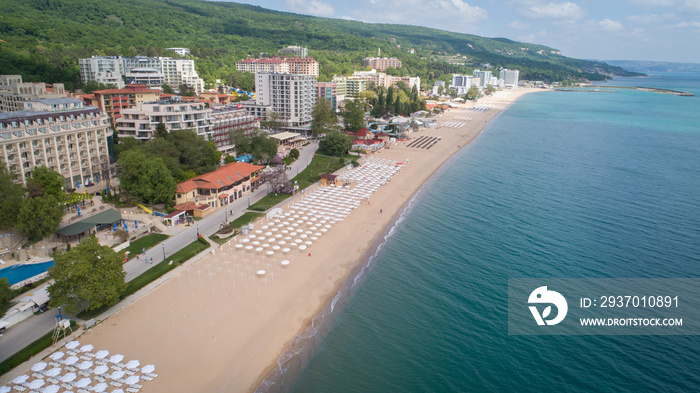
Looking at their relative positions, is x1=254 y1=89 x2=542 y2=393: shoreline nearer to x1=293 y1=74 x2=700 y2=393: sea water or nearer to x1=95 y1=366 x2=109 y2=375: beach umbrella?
x1=293 y1=74 x2=700 y2=393: sea water

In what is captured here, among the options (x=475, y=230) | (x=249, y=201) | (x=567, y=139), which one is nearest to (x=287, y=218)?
(x=249, y=201)

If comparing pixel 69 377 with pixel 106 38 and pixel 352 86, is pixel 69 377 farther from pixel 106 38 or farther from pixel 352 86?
pixel 106 38

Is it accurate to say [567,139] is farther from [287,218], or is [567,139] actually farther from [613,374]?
[613,374]

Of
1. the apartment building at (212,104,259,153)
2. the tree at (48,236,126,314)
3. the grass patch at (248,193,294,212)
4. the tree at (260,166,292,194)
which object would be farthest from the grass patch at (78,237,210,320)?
the apartment building at (212,104,259,153)

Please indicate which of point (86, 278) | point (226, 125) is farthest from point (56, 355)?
point (226, 125)

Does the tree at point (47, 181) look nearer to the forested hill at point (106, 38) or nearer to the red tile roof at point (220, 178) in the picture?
the red tile roof at point (220, 178)
